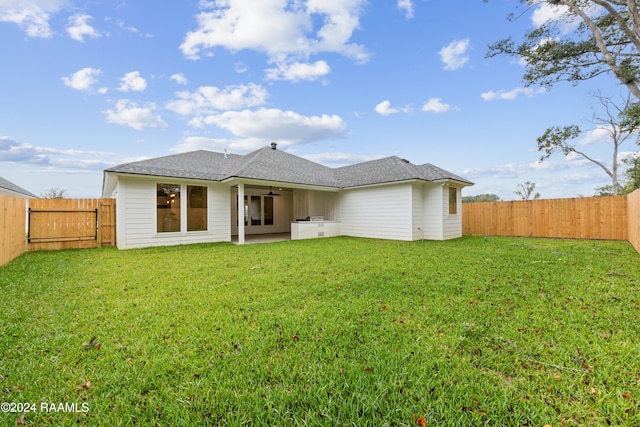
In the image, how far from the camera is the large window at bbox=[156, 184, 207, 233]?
1008 centimetres

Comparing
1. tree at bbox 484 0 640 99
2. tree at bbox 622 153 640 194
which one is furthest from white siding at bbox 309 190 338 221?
tree at bbox 622 153 640 194

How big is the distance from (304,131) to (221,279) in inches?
580

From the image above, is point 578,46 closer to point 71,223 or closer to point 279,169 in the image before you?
point 279,169

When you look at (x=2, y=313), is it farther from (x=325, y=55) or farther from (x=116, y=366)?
(x=325, y=55)

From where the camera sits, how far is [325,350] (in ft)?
8.08

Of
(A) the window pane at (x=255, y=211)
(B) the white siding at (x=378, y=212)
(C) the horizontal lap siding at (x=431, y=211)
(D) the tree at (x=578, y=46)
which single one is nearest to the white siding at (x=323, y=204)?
(B) the white siding at (x=378, y=212)

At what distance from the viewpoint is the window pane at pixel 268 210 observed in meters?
15.9

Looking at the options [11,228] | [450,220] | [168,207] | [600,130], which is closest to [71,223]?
[11,228]

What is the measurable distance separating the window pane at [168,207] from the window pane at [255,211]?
16.9 feet

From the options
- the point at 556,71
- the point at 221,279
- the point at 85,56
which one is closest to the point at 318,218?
the point at 221,279

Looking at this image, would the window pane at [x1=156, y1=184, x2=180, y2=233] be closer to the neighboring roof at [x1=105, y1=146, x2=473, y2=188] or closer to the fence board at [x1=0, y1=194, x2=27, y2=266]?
the neighboring roof at [x1=105, y1=146, x2=473, y2=188]

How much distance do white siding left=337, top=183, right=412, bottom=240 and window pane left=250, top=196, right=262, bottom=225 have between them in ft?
15.8

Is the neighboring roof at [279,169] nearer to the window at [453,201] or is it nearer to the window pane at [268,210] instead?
the window at [453,201]

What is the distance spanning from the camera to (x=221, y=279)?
5141mm
